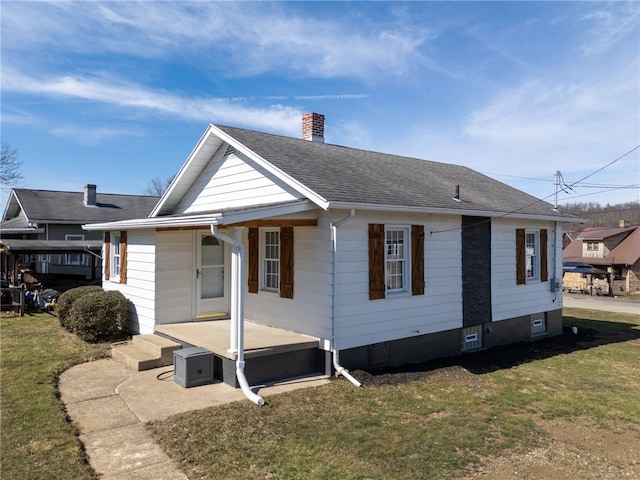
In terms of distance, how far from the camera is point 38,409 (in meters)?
5.85

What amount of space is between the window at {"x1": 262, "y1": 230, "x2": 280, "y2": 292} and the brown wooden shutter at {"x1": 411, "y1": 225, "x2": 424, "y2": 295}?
284cm

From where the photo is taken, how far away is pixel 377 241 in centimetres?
826

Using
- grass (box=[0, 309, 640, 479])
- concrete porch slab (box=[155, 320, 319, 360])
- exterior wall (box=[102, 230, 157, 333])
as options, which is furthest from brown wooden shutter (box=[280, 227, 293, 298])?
exterior wall (box=[102, 230, 157, 333])

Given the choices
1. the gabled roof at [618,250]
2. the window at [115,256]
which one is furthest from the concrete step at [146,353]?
the gabled roof at [618,250]

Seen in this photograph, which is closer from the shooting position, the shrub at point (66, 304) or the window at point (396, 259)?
the window at point (396, 259)

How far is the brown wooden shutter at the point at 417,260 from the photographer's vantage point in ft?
29.3

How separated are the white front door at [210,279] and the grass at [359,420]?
245 centimetres

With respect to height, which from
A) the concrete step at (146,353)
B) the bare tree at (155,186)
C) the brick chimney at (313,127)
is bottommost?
the concrete step at (146,353)

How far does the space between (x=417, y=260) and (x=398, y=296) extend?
0.94 m

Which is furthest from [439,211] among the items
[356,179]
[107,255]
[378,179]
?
[107,255]

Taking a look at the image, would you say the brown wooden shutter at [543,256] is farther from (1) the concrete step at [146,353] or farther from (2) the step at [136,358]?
(2) the step at [136,358]

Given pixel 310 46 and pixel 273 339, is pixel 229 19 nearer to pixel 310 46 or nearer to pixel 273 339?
pixel 310 46

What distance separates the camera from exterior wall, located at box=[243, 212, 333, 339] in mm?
7684

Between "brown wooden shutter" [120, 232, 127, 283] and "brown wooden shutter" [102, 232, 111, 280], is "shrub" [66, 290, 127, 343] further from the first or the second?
"brown wooden shutter" [102, 232, 111, 280]
